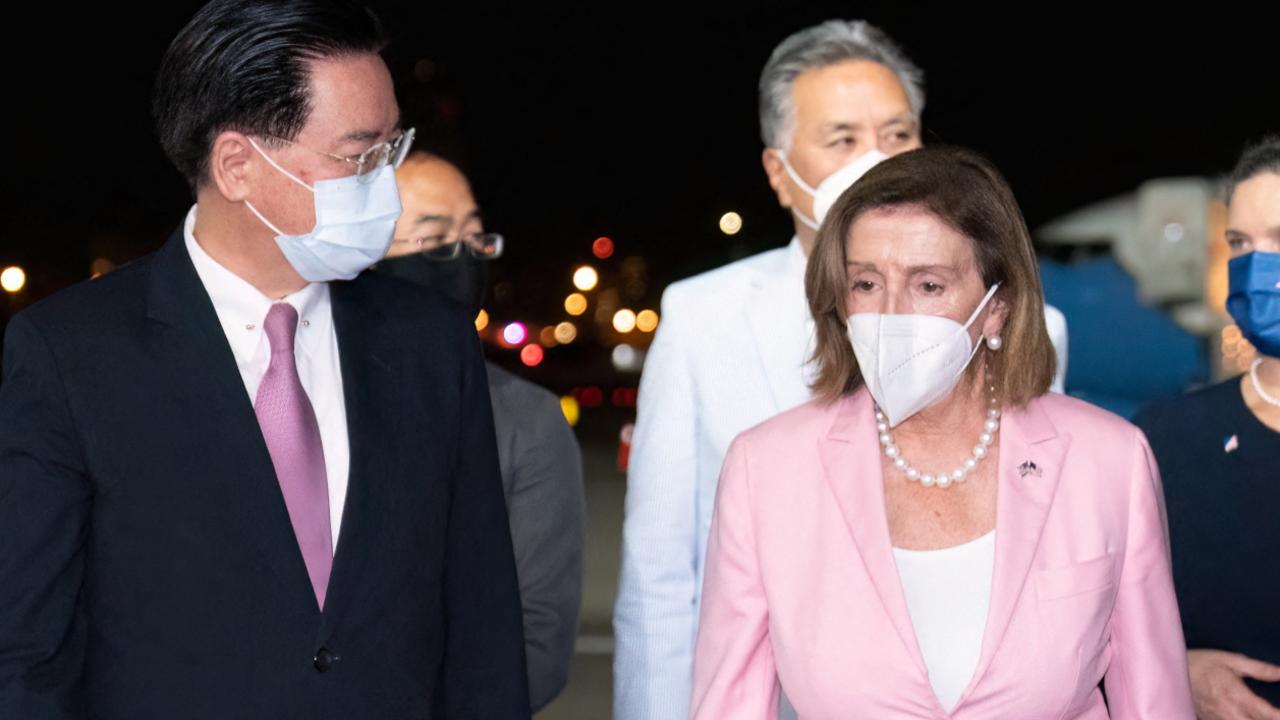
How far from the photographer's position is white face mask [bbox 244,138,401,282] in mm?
2543

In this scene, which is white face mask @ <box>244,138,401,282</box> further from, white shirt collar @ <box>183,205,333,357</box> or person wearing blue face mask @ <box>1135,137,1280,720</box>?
person wearing blue face mask @ <box>1135,137,1280,720</box>

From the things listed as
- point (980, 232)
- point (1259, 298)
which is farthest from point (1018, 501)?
point (1259, 298)

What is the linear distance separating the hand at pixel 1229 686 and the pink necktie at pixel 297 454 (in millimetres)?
1791

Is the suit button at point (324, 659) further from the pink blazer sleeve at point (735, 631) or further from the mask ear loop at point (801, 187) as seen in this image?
the mask ear loop at point (801, 187)

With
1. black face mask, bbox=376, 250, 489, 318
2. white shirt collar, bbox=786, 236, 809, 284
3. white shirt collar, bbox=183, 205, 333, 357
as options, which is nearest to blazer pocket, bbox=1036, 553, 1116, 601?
white shirt collar, bbox=786, 236, 809, 284

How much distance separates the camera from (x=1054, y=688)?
8.29ft

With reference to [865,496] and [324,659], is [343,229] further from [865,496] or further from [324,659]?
[865,496]

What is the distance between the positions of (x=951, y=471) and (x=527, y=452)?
1.10 metres

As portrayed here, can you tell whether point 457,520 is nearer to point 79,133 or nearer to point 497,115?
point 79,133

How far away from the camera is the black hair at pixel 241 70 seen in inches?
99.2

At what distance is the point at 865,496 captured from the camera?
269 cm

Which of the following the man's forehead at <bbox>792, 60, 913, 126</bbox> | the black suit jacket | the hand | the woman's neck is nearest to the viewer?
the black suit jacket

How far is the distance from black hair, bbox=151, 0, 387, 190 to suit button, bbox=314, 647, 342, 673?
0.79 meters

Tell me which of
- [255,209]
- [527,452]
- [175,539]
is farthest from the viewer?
[527,452]
